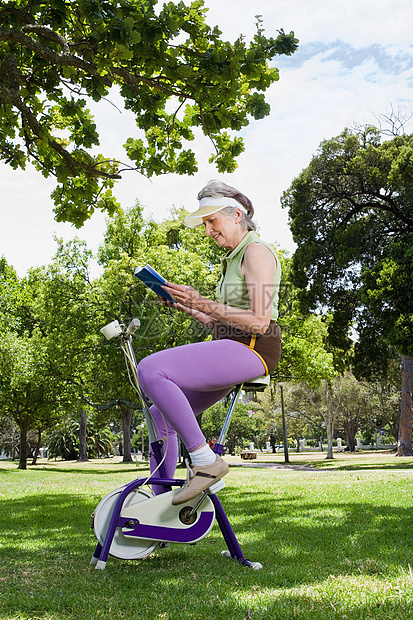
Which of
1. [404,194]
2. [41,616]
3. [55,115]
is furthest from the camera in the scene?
[404,194]

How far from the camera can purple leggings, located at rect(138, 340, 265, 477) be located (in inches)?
114

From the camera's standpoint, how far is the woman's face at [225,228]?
3.22 meters

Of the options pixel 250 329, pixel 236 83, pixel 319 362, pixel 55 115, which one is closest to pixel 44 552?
pixel 250 329

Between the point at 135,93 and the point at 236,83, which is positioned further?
the point at 135,93

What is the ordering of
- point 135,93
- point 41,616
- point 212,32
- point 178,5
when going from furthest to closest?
1. point 135,93
2. point 212,32
3. point 178,5
4. point 41,616

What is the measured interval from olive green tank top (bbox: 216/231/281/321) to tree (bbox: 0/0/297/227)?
9.62ft

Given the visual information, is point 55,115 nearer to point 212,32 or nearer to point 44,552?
point 212,32

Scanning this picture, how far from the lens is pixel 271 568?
120 inches

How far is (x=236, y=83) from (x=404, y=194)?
1568cm

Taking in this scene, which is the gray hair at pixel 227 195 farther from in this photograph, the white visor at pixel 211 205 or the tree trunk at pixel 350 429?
the tree trunk at pixel 350 429

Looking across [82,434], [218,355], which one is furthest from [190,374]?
[82,434]

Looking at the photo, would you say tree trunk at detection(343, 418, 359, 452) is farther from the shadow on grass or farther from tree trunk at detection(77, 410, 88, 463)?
the shadow on grass

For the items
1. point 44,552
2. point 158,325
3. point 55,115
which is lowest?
point 44,552

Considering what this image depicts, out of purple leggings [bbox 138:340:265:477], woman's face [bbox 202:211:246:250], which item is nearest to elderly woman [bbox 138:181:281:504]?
purple leggings [bbox 138:340:265:477]
